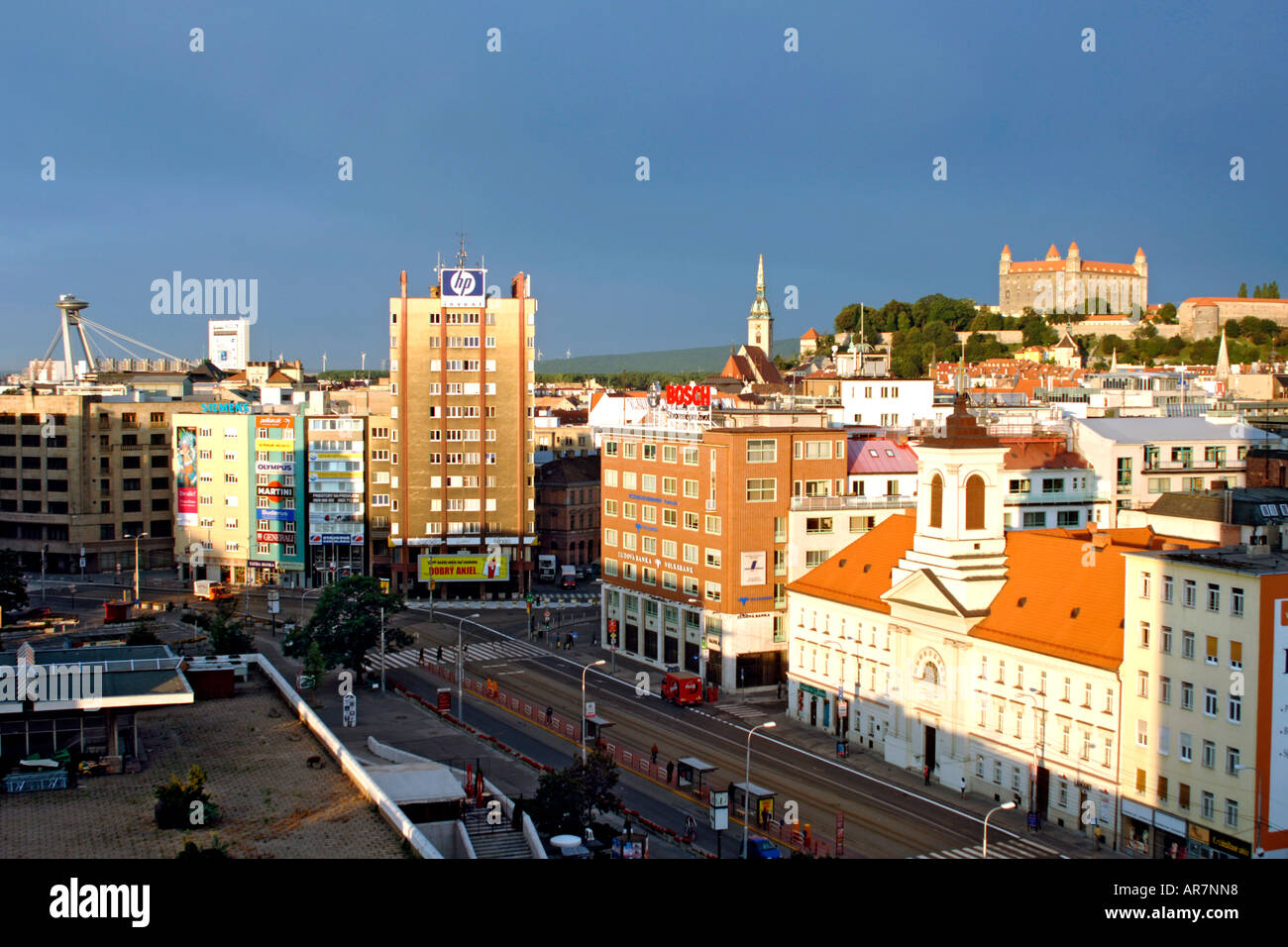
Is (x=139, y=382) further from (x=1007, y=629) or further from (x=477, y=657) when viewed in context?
(x=1007, y=629)

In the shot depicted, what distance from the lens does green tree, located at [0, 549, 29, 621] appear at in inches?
3782

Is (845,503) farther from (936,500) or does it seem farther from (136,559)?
(136,559)

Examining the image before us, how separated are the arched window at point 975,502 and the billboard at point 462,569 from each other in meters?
64.1

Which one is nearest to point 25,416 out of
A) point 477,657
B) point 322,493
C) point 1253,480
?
point 322,493

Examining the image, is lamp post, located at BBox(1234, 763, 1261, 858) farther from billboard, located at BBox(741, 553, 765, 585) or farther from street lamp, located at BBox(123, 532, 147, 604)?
street lamp, located at BBox(123, 532, 147, 604)

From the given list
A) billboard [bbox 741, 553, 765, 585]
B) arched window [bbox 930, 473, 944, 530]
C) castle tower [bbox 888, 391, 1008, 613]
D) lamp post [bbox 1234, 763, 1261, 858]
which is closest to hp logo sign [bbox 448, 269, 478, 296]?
billboard [bbox 741, 553, 765, 585]

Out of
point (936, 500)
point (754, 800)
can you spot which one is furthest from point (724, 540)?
point (754, 800)

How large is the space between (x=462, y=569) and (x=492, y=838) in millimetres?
76798

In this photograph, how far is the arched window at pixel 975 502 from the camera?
63656 millimetres

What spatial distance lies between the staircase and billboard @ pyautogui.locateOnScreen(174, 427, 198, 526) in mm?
97091

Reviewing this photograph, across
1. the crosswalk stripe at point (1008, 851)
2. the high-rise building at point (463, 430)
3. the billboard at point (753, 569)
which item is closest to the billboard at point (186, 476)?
the high-rise building at point (463, 430)

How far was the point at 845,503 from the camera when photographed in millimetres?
82875

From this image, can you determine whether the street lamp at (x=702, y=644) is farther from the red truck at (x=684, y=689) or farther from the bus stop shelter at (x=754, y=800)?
the bus stop shelter at (x=754, y=800)
